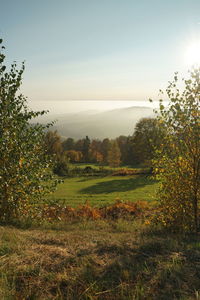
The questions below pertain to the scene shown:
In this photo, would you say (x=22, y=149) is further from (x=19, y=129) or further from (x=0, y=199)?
(x=0, y=199)

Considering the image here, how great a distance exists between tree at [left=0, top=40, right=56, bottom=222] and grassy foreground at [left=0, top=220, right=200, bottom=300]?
263 cm

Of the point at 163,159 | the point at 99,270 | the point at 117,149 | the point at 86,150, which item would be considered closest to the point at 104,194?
the point at 163,159

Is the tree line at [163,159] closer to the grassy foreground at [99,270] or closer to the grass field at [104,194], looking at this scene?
the grassy foreground at [99,270]

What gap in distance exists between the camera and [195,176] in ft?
25.0

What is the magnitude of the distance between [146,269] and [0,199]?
614cm

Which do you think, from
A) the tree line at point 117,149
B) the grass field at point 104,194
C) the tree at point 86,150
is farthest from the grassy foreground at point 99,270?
the tree at point 86,150

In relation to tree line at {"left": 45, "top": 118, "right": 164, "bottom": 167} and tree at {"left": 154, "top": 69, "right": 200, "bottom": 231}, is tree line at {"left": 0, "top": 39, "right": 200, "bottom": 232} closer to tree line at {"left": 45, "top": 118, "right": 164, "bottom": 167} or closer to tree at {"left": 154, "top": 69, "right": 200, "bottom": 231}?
tree at {"left": 154, "top": 69, "right": 200, "bottom": 231}

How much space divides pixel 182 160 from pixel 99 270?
536 centimetres

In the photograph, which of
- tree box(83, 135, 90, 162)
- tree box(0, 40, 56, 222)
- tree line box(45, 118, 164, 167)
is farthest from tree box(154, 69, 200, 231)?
tree box(83, 135, 90, 162)

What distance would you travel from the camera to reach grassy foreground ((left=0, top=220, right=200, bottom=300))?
332 centimetres

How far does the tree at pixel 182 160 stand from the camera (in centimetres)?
747

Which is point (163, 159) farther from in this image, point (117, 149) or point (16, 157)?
point (117, 149)

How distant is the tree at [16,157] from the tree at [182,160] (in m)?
4.99

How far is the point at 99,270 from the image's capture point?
13.1ft
